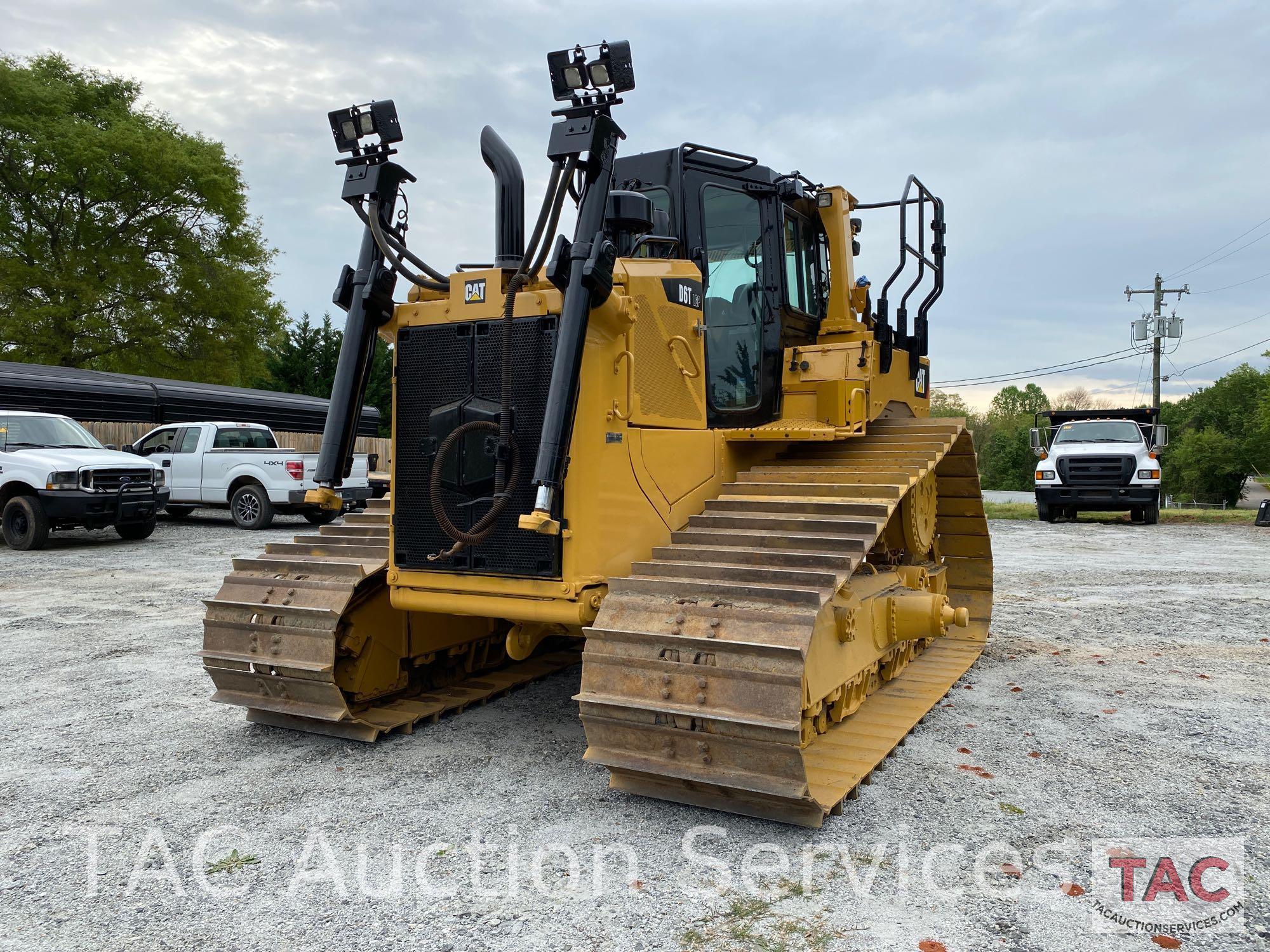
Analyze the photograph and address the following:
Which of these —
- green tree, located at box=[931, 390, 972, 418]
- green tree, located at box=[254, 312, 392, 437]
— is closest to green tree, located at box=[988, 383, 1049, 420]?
green tree, located at box=[931, 390, 972, 418]

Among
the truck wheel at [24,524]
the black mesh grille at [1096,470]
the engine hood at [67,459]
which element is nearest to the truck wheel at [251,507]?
the engine hood at [67,459]

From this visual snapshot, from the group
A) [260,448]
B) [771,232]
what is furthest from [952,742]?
[260,448]

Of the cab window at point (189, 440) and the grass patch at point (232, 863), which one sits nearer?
the grass patch at point (232, 863)

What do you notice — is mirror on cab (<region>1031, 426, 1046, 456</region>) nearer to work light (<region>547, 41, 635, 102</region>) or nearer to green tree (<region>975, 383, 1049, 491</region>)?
work light (<region>547, 41, 635, 102</region>)

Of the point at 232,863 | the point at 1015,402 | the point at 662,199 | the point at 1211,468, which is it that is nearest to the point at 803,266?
the point at 662,199

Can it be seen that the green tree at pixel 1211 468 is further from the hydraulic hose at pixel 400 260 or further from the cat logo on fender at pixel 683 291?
the hydraulic hose at pixel 400 260

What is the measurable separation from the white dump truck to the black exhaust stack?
16.7 meters

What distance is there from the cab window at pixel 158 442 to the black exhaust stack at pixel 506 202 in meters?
15.5

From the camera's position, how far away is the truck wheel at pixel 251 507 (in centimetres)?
1691

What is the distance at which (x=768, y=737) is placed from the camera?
349cm

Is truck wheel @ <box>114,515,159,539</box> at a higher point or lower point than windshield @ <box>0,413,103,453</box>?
lower

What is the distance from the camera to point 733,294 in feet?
18.4

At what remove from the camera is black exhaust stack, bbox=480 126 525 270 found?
461 centimetres

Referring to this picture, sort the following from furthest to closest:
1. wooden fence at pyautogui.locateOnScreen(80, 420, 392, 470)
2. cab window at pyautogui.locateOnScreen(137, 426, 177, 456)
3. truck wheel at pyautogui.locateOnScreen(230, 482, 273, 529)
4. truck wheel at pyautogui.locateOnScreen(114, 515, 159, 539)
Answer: wooden fence at pyautogui.locateOnScreen(80, 420, 392, 470), cab window at pyautogui.locateOnScreen(137, 426, 177, 456), truck wheel at pyautogui.locateOnScreen(230, 482, 273, 529), truck wheel at pyautogui.locateOnScreen(114, 515, 159, 539)
